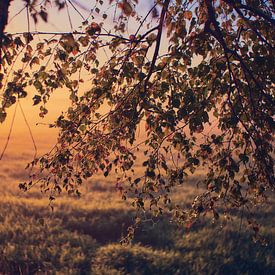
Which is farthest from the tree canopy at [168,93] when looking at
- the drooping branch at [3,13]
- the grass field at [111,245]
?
the grass field at [111,245]

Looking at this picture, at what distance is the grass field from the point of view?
11.9m

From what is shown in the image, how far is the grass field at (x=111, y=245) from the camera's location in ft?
39.1

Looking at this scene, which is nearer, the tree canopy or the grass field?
the tree canopy

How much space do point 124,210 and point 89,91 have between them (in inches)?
434

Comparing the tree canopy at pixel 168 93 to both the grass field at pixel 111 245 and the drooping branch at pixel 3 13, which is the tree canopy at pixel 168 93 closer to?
the drooping branch at pixel 3 13

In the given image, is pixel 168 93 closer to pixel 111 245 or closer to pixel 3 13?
pixel 3 13

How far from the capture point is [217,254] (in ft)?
42.1

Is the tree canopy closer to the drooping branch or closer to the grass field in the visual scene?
the drooping branch

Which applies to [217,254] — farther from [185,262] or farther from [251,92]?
[251,92]

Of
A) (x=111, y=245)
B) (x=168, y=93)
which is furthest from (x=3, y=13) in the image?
(x=111, y=245)

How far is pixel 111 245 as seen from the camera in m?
13.4

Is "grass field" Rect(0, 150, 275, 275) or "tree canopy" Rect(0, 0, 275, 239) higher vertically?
"tree canopy" Rect(0, 0, 275, 239)

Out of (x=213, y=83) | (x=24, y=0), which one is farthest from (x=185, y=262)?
(x=24, y=0)

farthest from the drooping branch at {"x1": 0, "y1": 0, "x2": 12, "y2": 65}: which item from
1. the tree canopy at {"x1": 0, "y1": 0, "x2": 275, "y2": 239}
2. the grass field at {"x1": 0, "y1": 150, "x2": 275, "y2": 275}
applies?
the grass field at {"x1": 0, "y1": 150, "x2": 275, "y2": 275}
